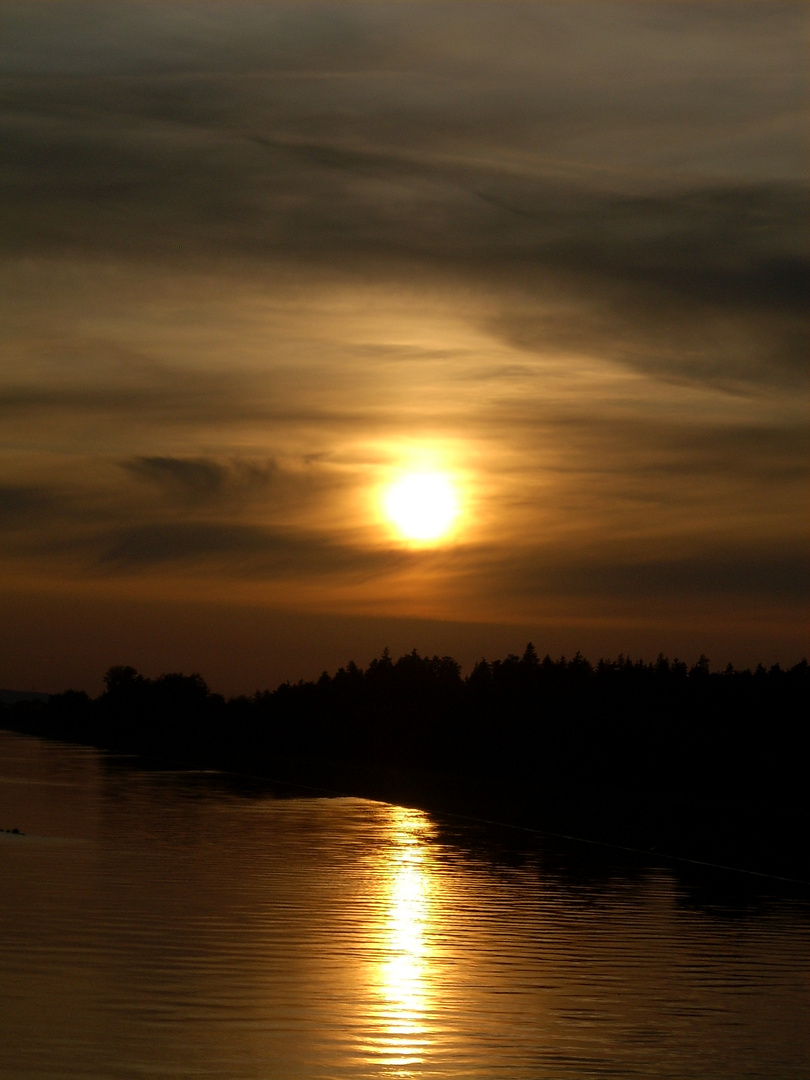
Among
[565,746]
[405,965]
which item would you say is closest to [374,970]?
[405,965]

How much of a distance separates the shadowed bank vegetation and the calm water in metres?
10.2

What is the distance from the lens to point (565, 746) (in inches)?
4011

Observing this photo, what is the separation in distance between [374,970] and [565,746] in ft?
279

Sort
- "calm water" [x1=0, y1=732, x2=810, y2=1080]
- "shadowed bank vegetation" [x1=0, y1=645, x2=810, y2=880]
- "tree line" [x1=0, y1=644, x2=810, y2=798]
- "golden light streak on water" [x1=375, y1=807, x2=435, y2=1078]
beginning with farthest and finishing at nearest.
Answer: "tree line" [x1=0, y1=644, x2=810, y2=798]
"shadowed bank vegetation" [x1=0, y1=645, x2=810, y2=880]
"golden light streak on water" [x1=375, y1=807, x2=435, y2=1078]
"calm water" [x1=0, y1=732, x2=810, y2=1080]

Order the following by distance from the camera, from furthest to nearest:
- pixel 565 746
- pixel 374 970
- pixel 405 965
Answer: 1. pixel 565 746
2. pixel 405 965
3. pixel 374 970

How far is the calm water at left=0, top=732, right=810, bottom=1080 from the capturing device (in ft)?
43.5

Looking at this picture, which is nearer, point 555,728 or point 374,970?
point 374,970

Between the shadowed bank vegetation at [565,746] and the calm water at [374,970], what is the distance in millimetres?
10176

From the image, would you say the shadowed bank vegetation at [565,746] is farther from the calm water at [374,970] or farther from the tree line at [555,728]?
the calm water at [374,970]

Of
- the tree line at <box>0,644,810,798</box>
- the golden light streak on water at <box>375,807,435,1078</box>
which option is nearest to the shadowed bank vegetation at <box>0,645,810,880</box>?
the tree line at <box>0,644,810,798</box>

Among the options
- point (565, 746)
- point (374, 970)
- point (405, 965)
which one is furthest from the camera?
point (565, 746)

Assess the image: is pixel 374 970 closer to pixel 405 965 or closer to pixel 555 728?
pixel 405 965

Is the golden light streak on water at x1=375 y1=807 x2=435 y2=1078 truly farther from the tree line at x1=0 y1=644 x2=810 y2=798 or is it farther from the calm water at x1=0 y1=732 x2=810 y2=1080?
the tree line at x1=0 y1=644 x2=810 y2=798

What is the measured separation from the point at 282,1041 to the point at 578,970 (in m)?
5.79
